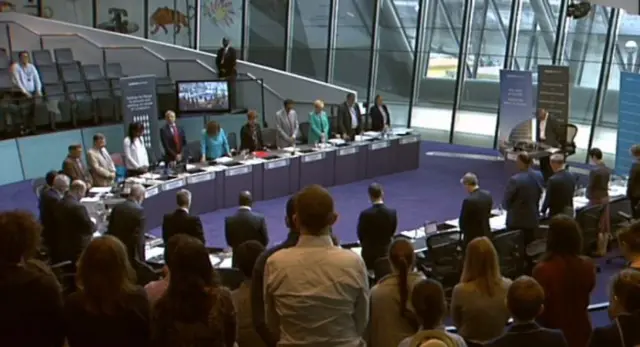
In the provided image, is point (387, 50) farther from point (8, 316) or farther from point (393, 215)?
point (8, 316)

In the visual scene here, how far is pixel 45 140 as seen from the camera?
45.2ft

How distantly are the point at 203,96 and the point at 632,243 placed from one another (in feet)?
41.4

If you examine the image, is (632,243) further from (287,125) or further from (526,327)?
(287,125)

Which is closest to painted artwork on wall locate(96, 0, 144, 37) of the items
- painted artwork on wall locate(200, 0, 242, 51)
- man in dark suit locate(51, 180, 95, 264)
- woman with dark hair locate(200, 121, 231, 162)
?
painted artwork on wall locate(200, 0, 242, 51)

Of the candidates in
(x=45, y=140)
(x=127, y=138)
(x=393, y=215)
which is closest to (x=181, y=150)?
(x=127, y=138)

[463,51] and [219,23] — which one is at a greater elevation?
[219,23]

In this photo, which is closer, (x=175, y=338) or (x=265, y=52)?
(x=175, y=338)

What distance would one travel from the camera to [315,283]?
3143mm

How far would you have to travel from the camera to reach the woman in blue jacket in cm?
1366

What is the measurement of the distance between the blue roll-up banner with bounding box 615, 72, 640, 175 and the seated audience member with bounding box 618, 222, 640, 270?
30.1 ft

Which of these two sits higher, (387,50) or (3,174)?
(387,50)

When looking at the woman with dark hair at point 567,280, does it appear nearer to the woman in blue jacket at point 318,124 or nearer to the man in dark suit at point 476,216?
the man in dark suit at point 476,216

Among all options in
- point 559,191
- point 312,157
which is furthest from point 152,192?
point 559,191

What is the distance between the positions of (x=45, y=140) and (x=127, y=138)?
332 cm
